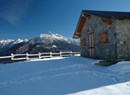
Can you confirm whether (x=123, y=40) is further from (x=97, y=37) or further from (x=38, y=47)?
(x=38, y=47)

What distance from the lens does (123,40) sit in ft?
44.6

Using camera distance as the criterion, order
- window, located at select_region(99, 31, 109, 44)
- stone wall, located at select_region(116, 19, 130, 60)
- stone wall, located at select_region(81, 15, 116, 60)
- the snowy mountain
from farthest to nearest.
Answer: the snowy mountain < window, located at select_region(99, 31, 109, 44) < stone wall, located at select_region(81, 15, 116, 60) < stone wall, located at select_region(116, 19, 130, 60)

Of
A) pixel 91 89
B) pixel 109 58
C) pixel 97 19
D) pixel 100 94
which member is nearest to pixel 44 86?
pixel 91 89

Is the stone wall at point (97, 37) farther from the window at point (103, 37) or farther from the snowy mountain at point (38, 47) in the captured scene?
the snowy mountain at point (38, 47)

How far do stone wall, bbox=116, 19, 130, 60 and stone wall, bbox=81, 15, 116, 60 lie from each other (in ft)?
1.27

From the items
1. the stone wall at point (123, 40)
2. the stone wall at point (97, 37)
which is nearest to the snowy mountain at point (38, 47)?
the stone wall at point (97, 37)

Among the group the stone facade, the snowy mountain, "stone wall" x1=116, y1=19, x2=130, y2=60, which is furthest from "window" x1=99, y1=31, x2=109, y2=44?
the snowy mountain

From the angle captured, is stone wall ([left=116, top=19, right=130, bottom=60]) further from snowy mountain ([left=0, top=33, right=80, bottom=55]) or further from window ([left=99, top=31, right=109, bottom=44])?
snowy mountain ([left=0, top=33, right=80, bottom=55])

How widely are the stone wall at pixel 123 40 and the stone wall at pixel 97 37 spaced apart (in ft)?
1.27

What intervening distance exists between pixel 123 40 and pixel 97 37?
3.61 m

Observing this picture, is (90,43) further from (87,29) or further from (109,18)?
(109,18)

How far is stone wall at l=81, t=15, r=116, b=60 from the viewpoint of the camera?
552 inches

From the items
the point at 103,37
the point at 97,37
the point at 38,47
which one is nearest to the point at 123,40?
the point at 103,37

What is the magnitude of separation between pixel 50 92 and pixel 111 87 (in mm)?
2166
